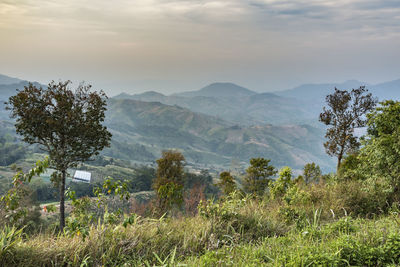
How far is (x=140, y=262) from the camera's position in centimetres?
357

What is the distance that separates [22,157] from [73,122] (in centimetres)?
13032

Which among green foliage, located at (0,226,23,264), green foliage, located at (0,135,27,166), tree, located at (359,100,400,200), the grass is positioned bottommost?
green foliage, located at (0,135,27,166)

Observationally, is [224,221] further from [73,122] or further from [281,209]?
[73,122]

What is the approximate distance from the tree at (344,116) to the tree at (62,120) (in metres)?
16.8

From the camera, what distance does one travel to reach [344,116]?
22.5m

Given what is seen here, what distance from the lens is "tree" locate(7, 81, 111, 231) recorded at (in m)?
19.9

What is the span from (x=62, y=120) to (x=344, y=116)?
67.1 ft

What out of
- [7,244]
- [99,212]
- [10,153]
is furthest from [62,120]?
[10,153]

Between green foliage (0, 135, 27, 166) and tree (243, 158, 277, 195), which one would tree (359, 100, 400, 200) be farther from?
green foliage (0, 135, 27, 166)

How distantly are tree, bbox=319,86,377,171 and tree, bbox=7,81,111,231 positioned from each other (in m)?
16.8

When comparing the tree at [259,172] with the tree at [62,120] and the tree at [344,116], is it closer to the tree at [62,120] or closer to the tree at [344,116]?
the tree at [344,116]

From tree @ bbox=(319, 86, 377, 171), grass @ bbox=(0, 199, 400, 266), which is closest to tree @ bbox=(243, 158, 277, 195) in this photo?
tree @ bbox=(319, 86, 377, 171)

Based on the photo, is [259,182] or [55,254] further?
[259,182]

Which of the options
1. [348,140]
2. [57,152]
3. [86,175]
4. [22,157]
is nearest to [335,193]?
[348,140]
